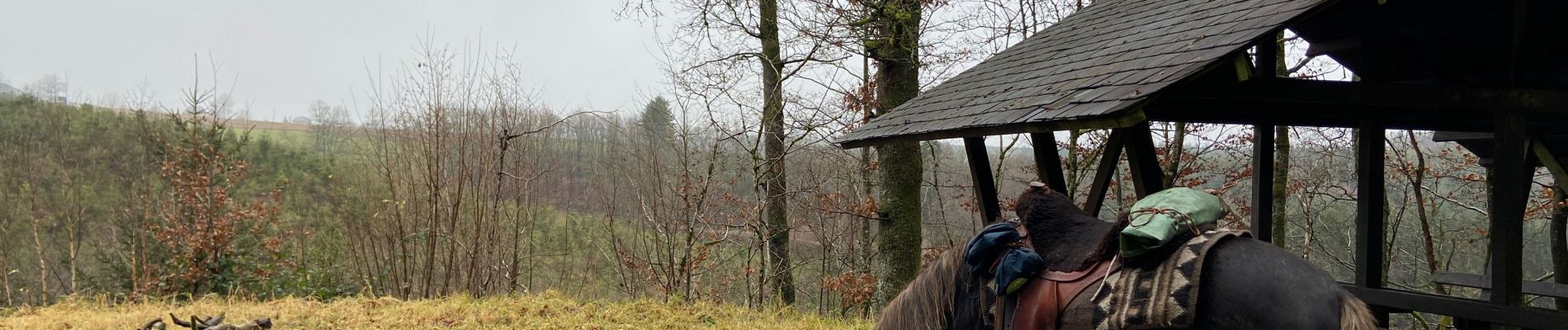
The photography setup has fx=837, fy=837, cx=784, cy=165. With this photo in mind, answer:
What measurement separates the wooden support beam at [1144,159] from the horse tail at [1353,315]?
1199 mm

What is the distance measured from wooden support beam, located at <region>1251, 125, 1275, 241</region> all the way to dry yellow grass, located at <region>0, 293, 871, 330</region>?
2.53 meters

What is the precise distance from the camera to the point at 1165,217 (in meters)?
1.85

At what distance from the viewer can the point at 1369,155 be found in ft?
10.9

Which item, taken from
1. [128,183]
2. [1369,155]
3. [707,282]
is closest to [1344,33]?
[1369,155]

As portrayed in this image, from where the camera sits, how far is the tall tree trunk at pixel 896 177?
647cm

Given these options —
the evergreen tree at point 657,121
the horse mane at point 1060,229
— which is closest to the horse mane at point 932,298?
the horse mane at point 1060,229

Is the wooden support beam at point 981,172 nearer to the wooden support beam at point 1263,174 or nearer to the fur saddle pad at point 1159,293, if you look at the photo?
the wooden support beam at point 1263,174

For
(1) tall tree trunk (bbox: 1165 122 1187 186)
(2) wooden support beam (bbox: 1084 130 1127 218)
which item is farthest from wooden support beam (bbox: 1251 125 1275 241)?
(1) tall tree trunk (bbox: 1165 122 1187 186)

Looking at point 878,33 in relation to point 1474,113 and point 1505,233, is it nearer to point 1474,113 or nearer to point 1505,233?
point 1474,113

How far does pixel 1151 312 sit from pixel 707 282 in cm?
708

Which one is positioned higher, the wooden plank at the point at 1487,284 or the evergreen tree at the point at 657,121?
the evergreen tree at the point at 657,121

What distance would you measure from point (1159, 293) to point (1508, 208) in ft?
6.01

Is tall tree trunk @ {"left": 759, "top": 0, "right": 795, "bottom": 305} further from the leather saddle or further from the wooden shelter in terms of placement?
the leather saddle

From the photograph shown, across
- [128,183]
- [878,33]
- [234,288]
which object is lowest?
[234,288]
